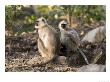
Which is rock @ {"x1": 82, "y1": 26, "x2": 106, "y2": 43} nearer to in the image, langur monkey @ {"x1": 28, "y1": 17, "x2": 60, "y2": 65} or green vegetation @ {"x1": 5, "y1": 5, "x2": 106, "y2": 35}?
green vegetation @ {"x1": 5, "y1": 5, "x2": 106, "y2": 35}

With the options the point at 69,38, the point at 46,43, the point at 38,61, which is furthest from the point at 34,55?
the point at 69,38

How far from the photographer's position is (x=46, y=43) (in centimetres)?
435

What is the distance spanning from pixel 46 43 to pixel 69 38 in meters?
0.30

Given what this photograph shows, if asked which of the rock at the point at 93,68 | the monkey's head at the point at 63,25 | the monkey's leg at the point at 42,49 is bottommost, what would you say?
the rock at the point at 93,68

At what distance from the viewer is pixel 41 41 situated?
435cm

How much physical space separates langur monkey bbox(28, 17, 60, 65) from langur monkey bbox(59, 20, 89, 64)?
A: 0.26 feet

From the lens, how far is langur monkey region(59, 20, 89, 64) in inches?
171

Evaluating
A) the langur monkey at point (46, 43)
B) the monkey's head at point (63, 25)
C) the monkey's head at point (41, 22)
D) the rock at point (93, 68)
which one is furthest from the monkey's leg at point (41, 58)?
the rock at point (93, 68)

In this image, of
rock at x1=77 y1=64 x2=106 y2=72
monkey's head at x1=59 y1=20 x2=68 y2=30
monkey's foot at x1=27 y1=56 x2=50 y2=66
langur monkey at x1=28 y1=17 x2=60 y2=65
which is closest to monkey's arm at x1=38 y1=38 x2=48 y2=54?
langur monkey at x1=28 y1=17 x2=60 y2=65

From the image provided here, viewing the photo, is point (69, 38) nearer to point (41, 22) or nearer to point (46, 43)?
point (46, 43)

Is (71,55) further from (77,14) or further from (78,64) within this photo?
(77,14)

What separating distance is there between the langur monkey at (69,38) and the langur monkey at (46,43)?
0.26 feet

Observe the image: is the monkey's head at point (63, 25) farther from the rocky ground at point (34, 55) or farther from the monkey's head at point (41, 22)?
the rocky ground at point (34, 55)

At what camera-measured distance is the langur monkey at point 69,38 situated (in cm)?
434
